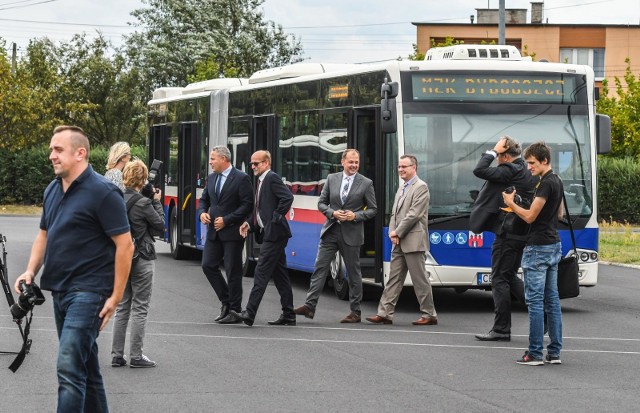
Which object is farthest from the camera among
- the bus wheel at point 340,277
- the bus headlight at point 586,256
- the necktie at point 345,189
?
the bus wheel at point 340,277

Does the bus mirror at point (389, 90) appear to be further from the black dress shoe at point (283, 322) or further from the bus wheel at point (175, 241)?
the bus wheel at point (175, 241)

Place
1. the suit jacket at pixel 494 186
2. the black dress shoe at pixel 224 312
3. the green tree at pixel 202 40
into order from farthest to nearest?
the green tree at pixel 202 40 < the black dress shoe at pixel 224 312 < the suit jacket at pixel 494 186

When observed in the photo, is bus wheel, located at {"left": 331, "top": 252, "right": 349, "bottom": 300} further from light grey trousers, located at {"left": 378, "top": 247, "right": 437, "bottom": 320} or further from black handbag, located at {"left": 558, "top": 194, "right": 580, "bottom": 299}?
black handbag, located at {"left": 558, "top": 194, "right": 580, "bottom": 299}

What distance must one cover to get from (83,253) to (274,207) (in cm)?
676

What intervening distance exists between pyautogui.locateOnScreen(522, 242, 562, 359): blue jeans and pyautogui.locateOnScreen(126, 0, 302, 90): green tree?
57240mm

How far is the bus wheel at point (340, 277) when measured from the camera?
16.3m

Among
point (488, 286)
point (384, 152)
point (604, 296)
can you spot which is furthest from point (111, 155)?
point (604, 296)

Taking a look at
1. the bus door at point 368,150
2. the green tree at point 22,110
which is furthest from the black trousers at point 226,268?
the green tree at point 22,110

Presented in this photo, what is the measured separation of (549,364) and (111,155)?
4.17 m

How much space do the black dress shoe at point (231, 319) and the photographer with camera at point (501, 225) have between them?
2.61 meters

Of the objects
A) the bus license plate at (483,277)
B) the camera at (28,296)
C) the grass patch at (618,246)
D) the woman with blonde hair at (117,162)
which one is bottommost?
the grass patch at (618,246)

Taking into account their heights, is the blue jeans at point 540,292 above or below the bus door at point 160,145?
below

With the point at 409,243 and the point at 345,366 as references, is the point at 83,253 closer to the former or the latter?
the point at 345,366

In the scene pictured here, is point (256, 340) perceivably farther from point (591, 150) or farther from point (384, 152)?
point (591, 150)
